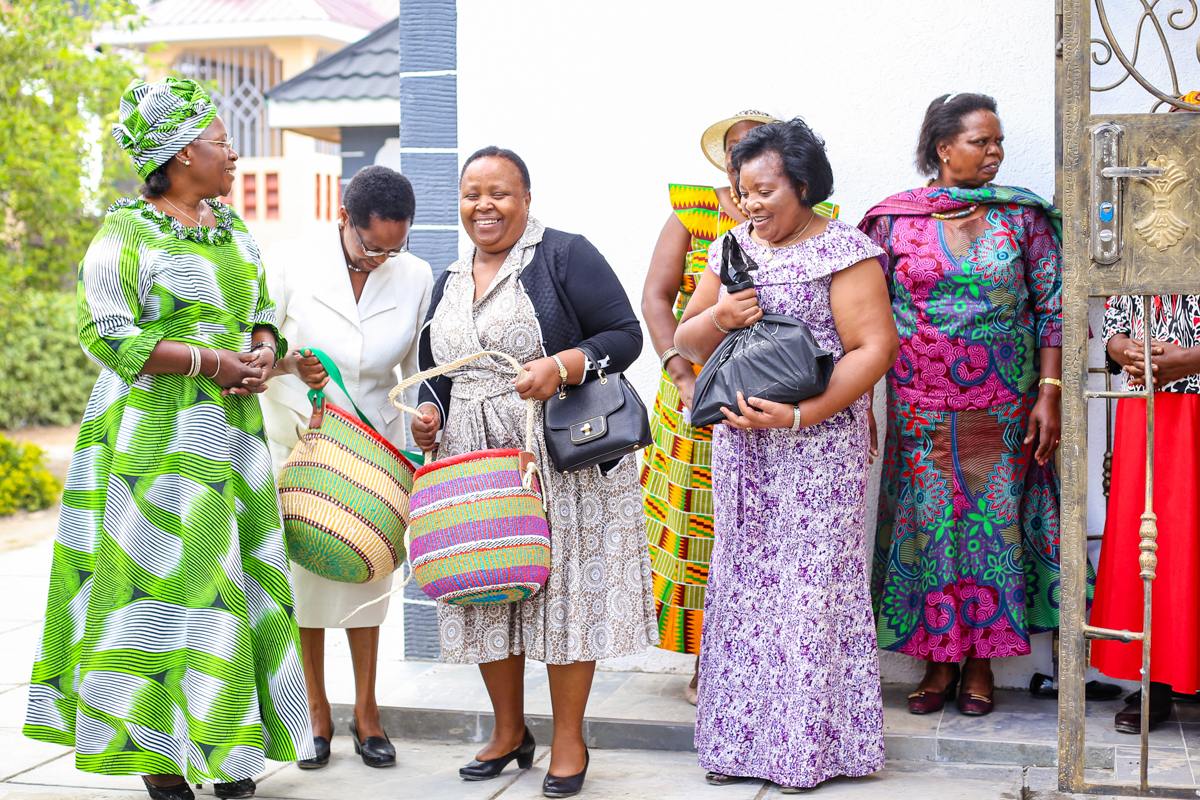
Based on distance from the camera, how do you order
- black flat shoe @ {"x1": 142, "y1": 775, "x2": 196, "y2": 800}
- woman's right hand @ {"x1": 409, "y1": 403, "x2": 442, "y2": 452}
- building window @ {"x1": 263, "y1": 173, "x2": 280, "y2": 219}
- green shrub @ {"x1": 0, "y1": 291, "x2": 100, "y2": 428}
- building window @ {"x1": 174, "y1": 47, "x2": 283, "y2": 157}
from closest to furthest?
black flat shoe @ {"x1": 142, "y1": 775, "x2": 196, "y2": 800} → woman's right hand @ {"x1": 409, "y1": 403, "x2": 442, "y2": 452} → green shrub @ {"x1": 0, "y1": 291, "x2": 100, "y2": 428} → building window @ {"x1": 263, "y1": 173, "x2": 280, "y2": 219} → building window @ {"x1": 174, "y1": 47, "x2": 283, "y2": 157}

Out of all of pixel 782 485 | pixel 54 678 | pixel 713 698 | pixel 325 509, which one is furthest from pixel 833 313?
pixel 54 678

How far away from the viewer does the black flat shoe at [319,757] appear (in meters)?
4.21

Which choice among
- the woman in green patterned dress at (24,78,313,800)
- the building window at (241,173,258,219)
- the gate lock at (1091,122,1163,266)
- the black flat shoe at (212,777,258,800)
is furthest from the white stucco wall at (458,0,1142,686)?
the building window at (241,173,258,219)

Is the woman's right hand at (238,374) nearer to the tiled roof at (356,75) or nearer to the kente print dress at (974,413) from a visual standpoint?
the kente print dress at (974,413)

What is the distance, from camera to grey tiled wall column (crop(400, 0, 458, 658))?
5.32 metres

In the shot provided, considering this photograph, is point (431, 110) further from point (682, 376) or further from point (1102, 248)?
point (1102, 248)

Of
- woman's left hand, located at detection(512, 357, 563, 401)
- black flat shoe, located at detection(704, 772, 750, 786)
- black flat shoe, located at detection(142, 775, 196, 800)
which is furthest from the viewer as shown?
black flat shoe, located at detection(704, 772, 750, 786)

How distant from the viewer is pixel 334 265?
425 centimetres

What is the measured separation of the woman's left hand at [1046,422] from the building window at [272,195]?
60.7 ft

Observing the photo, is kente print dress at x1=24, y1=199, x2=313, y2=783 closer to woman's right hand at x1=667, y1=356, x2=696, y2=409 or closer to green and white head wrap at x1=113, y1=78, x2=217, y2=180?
green and white head wrap at x1=113, y1=78, x2=217, y2=180

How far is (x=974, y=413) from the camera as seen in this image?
14.3ft

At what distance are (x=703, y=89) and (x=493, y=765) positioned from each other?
2.90 meters

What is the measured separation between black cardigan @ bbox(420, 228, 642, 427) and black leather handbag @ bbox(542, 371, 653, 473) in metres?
0.09

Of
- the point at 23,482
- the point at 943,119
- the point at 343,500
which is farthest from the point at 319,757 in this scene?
the point at 23,482
